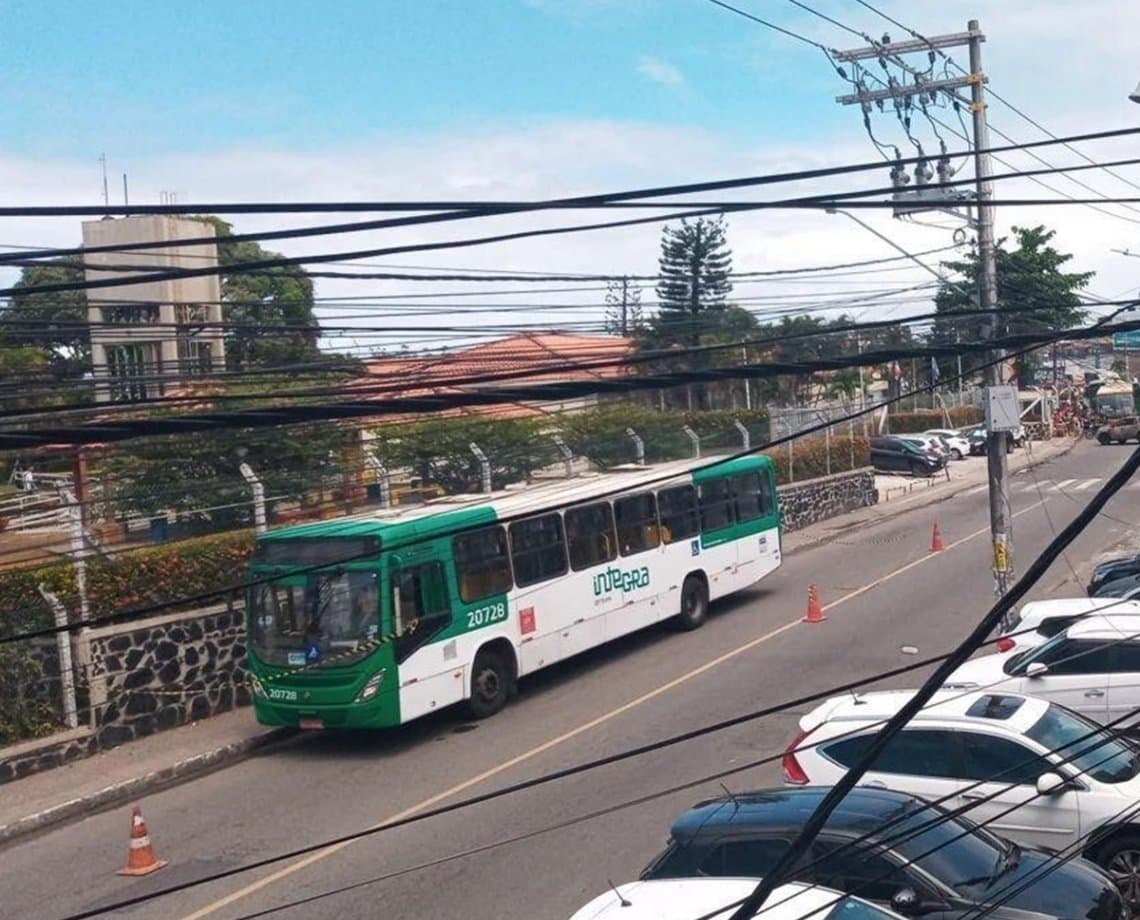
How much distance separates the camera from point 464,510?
16.2 meters

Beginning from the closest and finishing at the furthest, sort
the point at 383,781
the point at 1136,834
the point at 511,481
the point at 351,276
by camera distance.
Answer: the point at 351,276 → the point at 1136,834 → the point at 383,781 → the point at 511,481

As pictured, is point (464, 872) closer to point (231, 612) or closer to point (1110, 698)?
point (1110, 698)

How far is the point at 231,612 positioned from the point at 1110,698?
9943 millimetres

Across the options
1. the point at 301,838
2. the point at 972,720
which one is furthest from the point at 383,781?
the point at 972,720

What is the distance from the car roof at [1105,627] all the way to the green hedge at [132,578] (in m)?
8.73

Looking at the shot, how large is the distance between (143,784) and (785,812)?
816cm

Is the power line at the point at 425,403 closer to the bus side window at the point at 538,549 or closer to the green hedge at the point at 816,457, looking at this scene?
the bus side window at the point at 538,549

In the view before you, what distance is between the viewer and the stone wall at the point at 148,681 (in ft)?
48.5

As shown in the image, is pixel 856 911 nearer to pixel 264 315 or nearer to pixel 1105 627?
pixel 1105 627

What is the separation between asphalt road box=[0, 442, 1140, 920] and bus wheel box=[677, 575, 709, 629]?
0.84 feet

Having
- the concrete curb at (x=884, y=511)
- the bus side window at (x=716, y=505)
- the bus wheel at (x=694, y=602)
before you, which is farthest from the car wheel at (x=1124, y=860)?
the concrete curb at (x=884, y=511)

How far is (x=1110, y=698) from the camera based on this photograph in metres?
12.4

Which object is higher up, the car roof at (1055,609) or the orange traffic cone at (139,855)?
the car roof at (1055,609)

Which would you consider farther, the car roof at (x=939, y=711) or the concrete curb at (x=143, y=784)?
the concrete curb at (x=143, y=784)
